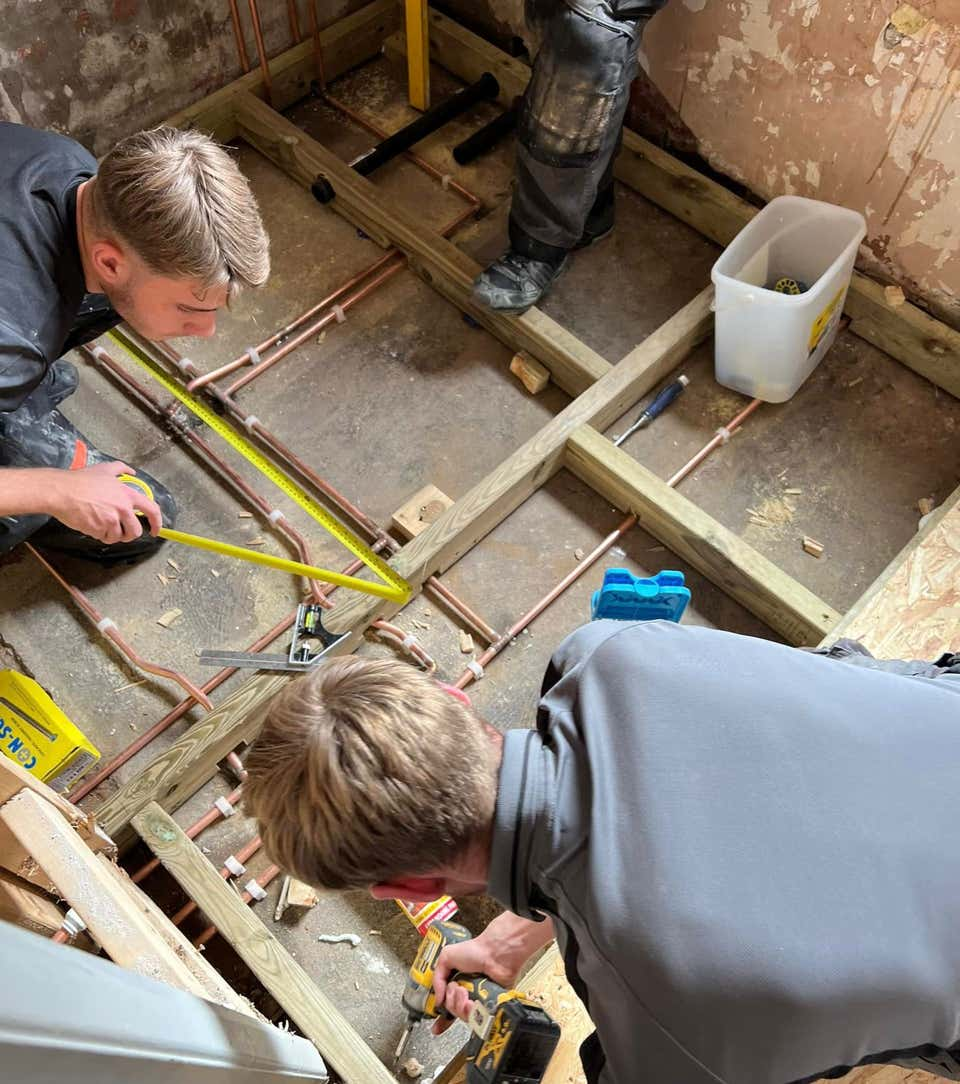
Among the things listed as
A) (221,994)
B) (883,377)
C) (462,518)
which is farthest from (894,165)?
(221,994)

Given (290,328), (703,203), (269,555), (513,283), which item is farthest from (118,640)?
(703,203)

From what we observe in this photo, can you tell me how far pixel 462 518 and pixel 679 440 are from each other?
27.6 inches

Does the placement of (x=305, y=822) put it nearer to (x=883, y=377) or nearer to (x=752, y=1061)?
(x=752, y=1061)

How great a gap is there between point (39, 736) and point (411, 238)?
174 cm

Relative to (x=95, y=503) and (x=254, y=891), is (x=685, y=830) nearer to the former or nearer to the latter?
(x=254, y=891)

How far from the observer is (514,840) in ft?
3.74

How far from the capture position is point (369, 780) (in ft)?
3.70

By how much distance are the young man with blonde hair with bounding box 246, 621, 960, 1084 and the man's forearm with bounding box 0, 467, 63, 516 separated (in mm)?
888

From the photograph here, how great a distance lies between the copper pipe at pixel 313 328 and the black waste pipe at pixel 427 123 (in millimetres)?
405

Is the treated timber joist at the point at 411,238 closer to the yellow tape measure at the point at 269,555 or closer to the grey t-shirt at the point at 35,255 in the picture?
the yellow tape measure at the point at 269,555

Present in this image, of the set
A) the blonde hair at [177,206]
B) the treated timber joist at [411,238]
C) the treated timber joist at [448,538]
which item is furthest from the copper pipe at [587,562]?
the blonde hair at [177,206]

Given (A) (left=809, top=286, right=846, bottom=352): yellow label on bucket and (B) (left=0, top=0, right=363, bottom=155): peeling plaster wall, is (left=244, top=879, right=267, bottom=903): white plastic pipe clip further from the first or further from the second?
(B) (left=0, top=0, right=363, bottom=155): peeling plaster wall

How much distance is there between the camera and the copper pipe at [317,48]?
10.2 feet

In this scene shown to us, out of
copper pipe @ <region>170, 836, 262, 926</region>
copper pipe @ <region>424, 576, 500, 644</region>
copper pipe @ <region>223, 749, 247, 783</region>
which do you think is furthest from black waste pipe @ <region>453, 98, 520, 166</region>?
copper pipe @ <region>170, 836, 262, 926</region>
